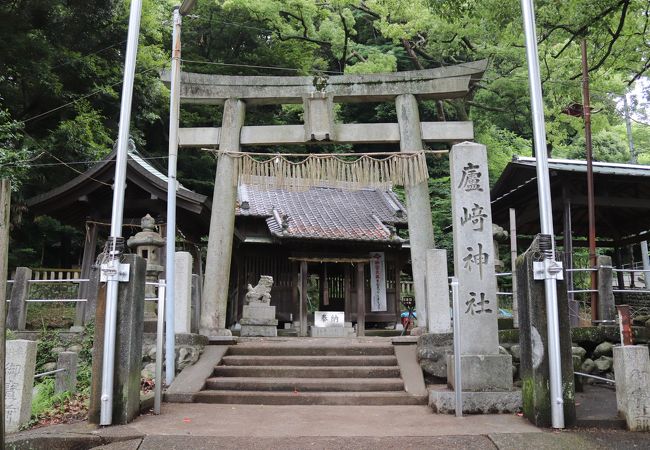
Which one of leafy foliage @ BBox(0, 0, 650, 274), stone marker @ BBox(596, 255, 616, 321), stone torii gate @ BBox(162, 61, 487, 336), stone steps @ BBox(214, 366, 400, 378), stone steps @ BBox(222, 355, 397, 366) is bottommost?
stone steps @ BBox(214, 366, 400, 378)

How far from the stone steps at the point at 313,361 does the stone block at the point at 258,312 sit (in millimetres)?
4556

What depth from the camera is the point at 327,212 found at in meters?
17.8

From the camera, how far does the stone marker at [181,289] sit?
29.0 ft

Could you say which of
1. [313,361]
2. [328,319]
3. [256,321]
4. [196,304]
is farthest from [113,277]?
[328,319]

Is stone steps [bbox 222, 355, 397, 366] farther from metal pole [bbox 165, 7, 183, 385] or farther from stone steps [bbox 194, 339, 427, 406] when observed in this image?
metal pole [bbox 165, 7, 183, 385]

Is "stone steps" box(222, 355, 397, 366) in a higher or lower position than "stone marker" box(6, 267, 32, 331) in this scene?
lower

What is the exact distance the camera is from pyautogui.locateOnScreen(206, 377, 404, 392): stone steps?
25.6ft

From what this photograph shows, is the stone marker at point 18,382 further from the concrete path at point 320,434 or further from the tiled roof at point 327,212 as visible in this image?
the tiled roof at point 327,212

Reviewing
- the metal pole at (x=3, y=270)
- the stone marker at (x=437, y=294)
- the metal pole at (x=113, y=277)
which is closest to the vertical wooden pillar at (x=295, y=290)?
the stone marker at (x=437, y=294)

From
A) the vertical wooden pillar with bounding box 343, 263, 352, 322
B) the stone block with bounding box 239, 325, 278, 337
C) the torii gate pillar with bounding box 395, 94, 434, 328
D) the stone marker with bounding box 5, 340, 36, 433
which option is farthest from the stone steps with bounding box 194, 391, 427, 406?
the vertical wooden pillar with bounding box 343, 263, 352, 322

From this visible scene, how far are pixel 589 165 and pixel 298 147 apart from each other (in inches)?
593

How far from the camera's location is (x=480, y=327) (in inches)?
272

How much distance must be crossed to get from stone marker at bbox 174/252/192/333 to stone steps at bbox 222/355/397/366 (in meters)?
0.99

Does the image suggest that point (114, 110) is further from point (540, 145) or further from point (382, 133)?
point (540, 145)
